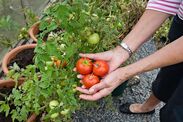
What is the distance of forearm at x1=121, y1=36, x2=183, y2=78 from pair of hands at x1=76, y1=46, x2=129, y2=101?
0.15 feet

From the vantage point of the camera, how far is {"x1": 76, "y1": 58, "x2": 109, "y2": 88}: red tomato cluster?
1.60 metres

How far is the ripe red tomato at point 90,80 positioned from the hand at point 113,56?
0.34 feet

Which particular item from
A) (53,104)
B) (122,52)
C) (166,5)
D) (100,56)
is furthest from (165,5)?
(53,104)

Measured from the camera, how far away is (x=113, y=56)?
175cm

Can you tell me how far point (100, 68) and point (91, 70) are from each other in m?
0.07

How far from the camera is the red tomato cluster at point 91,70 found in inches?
62.9

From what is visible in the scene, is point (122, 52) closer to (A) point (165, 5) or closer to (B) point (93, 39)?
(B) point (93, 39)

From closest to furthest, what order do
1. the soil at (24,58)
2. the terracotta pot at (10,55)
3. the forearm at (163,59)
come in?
the forearm at (163,59), the terracotta pot at (10,55), the soil at (24,58)

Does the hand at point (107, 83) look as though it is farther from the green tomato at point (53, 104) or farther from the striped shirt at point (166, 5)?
the striped shirt at point (166, 5)

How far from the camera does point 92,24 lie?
173 centimetres

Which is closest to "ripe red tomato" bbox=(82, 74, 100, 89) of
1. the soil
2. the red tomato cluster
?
the red tomato cluster

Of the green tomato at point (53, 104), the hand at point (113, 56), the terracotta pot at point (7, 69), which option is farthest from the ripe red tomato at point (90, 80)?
the terracotta pot at point (7, 69)

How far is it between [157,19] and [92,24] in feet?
1.15

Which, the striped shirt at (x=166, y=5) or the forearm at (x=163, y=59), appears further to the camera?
the striped shirt at (x=166, y=5)
